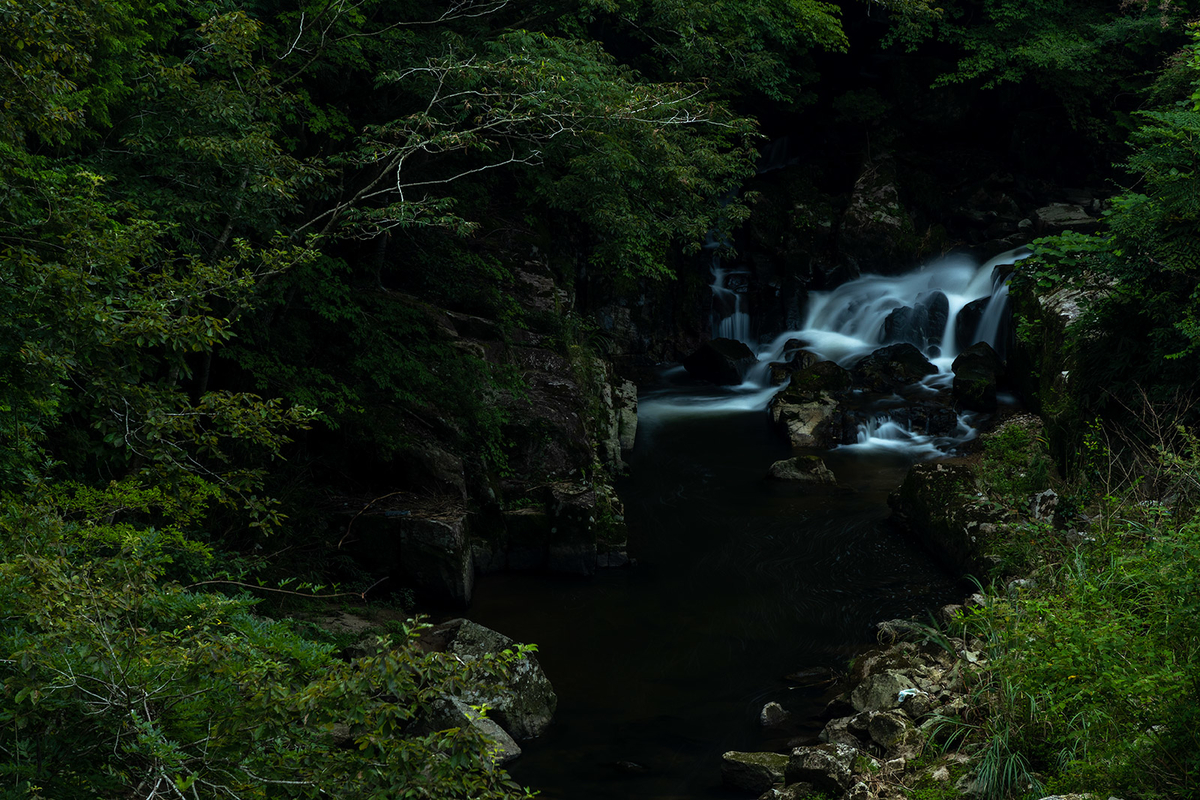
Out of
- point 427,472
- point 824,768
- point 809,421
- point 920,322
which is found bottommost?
point 824,768

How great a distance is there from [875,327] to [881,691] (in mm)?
14207

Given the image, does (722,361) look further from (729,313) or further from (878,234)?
(878,234)

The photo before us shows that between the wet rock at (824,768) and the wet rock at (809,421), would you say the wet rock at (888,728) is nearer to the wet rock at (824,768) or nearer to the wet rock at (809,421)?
the wet rock at (824,768)

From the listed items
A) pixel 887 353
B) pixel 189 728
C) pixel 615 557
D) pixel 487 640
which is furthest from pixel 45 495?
pixel 887 353

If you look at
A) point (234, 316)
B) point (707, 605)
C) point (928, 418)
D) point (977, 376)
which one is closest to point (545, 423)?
point (707, 605)

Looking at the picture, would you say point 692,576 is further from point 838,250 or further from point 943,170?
point 943,170

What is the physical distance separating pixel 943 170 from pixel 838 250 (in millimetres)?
4791

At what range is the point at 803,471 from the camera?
535 inches

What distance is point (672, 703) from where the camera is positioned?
7.73 metres

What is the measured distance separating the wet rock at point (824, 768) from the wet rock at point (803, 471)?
783 centimetres

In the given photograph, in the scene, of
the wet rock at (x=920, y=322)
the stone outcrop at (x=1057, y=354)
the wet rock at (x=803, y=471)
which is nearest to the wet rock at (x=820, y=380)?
the wet rock at (x=920, y=322)

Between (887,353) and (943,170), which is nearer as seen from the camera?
(887,353)

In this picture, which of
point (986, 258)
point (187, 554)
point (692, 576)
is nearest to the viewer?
point (187, 554)

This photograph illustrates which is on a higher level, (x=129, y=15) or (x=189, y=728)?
(x=129, y=15)
